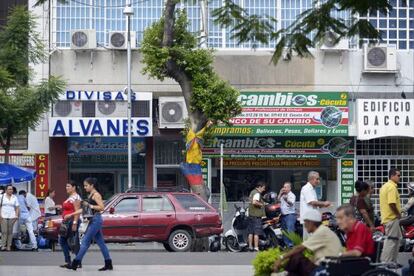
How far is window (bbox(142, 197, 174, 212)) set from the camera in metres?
24.5

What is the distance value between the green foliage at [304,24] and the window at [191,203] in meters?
12.4

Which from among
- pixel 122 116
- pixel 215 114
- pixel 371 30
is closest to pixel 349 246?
pixel 371 30

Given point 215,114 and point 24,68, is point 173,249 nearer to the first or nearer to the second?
point 215,114

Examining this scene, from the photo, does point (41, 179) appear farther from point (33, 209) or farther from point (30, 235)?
point (30, 235)

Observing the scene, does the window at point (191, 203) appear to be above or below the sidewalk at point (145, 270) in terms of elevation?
above

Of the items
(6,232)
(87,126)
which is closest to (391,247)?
(6,232)

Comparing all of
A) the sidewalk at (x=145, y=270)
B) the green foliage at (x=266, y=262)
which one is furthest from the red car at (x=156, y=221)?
the green foliage at (x=266, y=262)

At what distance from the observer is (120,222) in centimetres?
2414

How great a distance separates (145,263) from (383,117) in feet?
48.2

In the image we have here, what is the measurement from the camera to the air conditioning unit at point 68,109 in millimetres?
32062

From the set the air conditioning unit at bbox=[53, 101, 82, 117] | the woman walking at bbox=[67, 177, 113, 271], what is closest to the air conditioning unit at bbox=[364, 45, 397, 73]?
the air conditioning unit at bbox=[53, 101, 82, 117]

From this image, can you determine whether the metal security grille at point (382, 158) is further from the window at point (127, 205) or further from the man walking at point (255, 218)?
the window at point (127, 205)

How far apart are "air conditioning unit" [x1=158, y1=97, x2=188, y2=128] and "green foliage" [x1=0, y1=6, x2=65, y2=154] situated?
470 cm

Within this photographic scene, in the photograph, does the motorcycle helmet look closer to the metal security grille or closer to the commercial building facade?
the commercial building facade
